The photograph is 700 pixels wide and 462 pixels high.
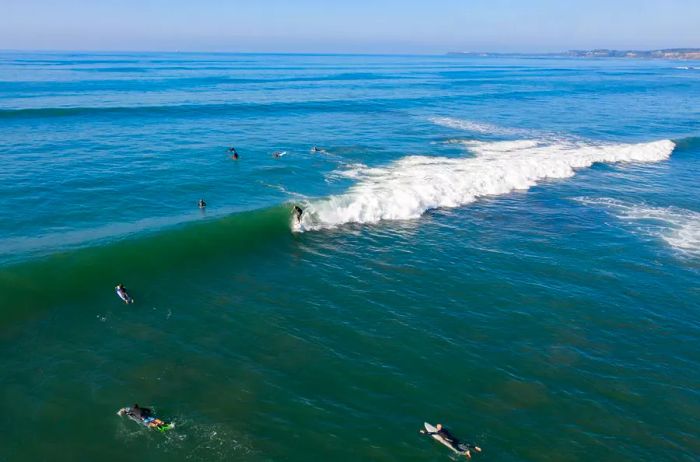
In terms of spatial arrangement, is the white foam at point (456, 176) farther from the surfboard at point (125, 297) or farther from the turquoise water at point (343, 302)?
the surfboard at point (125, 297)

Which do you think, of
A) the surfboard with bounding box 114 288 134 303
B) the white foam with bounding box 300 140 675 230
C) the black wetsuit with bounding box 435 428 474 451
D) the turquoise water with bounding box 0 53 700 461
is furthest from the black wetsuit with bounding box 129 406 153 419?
the white foam with bounding box 300 140 675 230

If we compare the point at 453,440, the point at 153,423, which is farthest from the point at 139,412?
the point at 453,440

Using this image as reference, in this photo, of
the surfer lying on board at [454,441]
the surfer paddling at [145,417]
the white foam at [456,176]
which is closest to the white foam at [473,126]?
the white foam at [456,176]

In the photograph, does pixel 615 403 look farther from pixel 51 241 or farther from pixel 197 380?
pixel 51 241

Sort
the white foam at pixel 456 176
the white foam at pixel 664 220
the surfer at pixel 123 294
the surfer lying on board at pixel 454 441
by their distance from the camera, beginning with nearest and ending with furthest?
the surfer lying on board at pixel 454 441 → the surfer at pixel 123 294 → the white foam at pixel 664 220 → the white foam at pixel 456 176

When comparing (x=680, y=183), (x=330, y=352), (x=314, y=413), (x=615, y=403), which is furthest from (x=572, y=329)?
(x=680, y=183)

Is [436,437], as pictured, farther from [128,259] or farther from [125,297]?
[128,259]

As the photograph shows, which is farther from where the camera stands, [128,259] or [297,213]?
[297,213]
